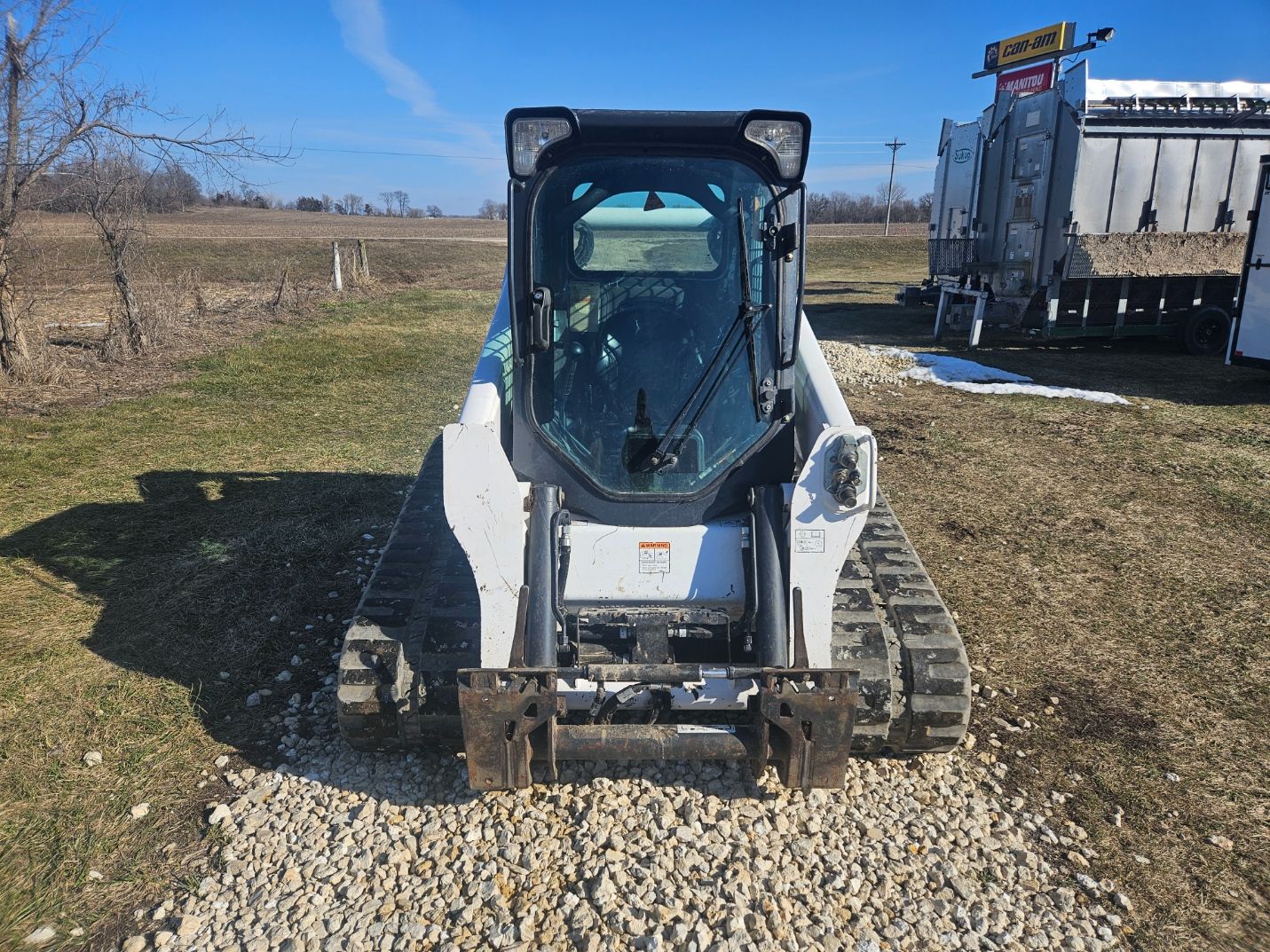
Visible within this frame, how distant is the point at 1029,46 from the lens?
57.2 ft

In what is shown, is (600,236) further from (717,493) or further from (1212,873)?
(1212,873)

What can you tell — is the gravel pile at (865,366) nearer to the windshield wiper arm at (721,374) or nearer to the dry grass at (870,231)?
the windshield wiper arm at (721,374)

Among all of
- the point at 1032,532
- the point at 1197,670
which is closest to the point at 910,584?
the point at 1197,670

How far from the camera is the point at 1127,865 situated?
10.5ft

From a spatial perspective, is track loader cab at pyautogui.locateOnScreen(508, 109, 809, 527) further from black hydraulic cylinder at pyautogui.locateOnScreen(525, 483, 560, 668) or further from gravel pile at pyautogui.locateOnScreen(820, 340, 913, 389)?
gravel pile at pyautogui.locateOnScreen(820, 340, 913, 389)

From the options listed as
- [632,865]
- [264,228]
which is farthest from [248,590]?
[264,228]

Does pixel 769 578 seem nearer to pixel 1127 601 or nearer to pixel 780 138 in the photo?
pixel 780 138

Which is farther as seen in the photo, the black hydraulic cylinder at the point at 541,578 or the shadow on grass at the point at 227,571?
the shadow on grass at the point at 227,571

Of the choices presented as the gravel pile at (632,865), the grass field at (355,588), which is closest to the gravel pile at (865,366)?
the grass field at (355,588)

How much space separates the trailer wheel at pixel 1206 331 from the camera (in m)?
13.4

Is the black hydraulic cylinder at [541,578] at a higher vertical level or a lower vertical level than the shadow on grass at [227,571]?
higher

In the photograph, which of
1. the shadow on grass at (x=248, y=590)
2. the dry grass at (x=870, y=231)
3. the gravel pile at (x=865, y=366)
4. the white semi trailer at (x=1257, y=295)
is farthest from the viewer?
the dry grass at (x=870, y=231)

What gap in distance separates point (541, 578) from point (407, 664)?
0.72 m

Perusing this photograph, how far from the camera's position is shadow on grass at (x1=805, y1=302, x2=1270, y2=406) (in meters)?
11.1
